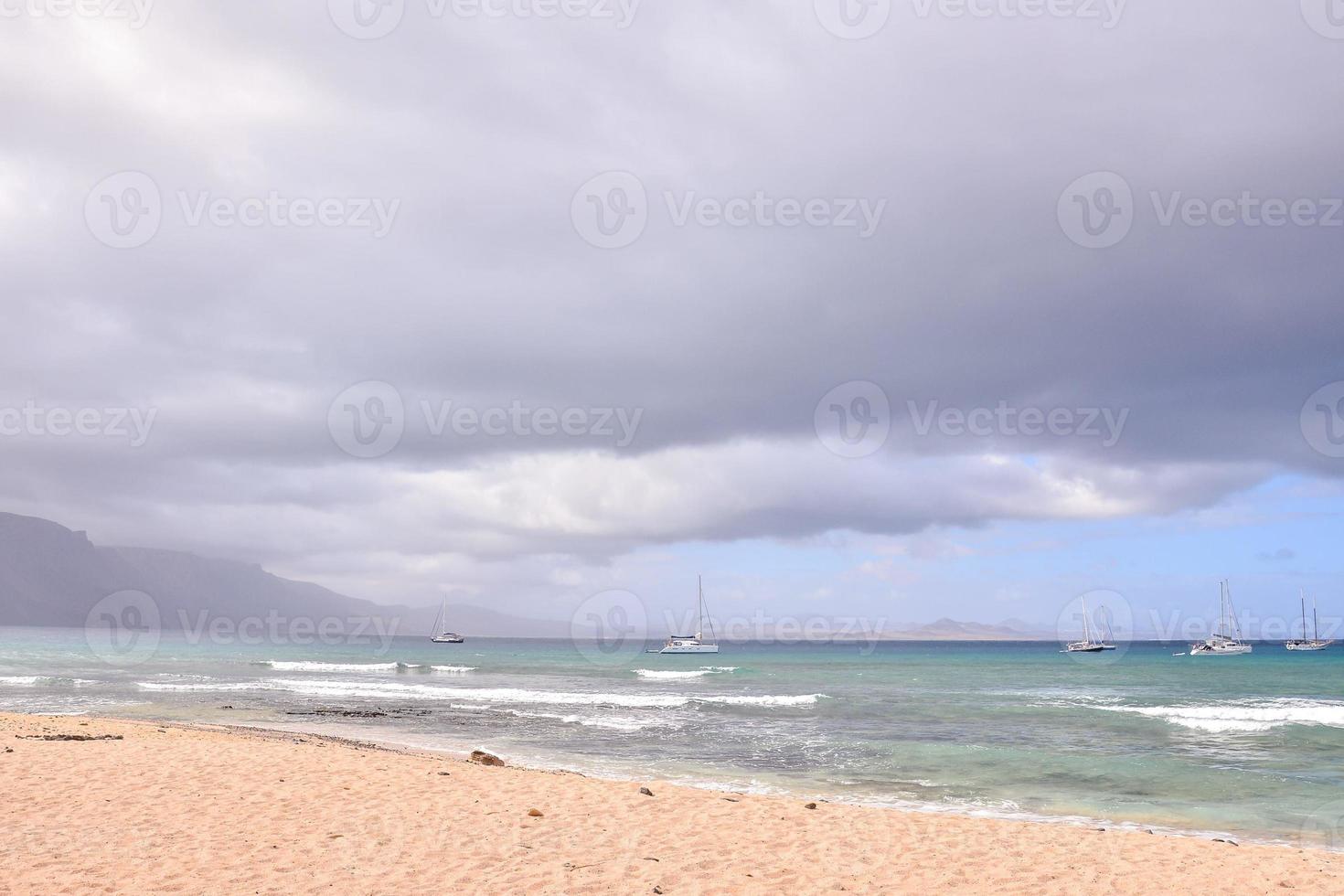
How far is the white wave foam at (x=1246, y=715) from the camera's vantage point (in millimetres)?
30000

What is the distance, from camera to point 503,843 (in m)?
10.0

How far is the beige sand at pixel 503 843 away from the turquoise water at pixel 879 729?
153 inches

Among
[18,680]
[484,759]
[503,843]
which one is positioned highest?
[503,843]

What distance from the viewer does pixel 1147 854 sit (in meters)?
11.2

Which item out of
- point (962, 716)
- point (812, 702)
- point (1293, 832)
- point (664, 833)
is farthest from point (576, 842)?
point (812, 702)

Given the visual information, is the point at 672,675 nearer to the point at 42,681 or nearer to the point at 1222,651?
the point at 42,681

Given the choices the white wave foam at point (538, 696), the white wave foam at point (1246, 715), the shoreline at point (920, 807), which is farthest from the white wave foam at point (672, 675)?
the shoreline at point (920, 807)

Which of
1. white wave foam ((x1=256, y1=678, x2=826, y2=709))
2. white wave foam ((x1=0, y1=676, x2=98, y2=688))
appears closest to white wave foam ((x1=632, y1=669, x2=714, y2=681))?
white wave foam ((x1=256, y1=678, x2=826, y2=709))

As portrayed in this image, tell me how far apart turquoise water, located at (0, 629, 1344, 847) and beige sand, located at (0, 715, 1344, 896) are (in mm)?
3888

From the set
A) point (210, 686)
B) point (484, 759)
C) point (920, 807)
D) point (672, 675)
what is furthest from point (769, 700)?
point (210, 686)

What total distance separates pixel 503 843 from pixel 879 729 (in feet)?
67.6

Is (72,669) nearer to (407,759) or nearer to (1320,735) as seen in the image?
Result: (407,759)

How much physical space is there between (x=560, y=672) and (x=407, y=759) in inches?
1906

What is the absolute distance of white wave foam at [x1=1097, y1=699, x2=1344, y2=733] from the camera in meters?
30.0
